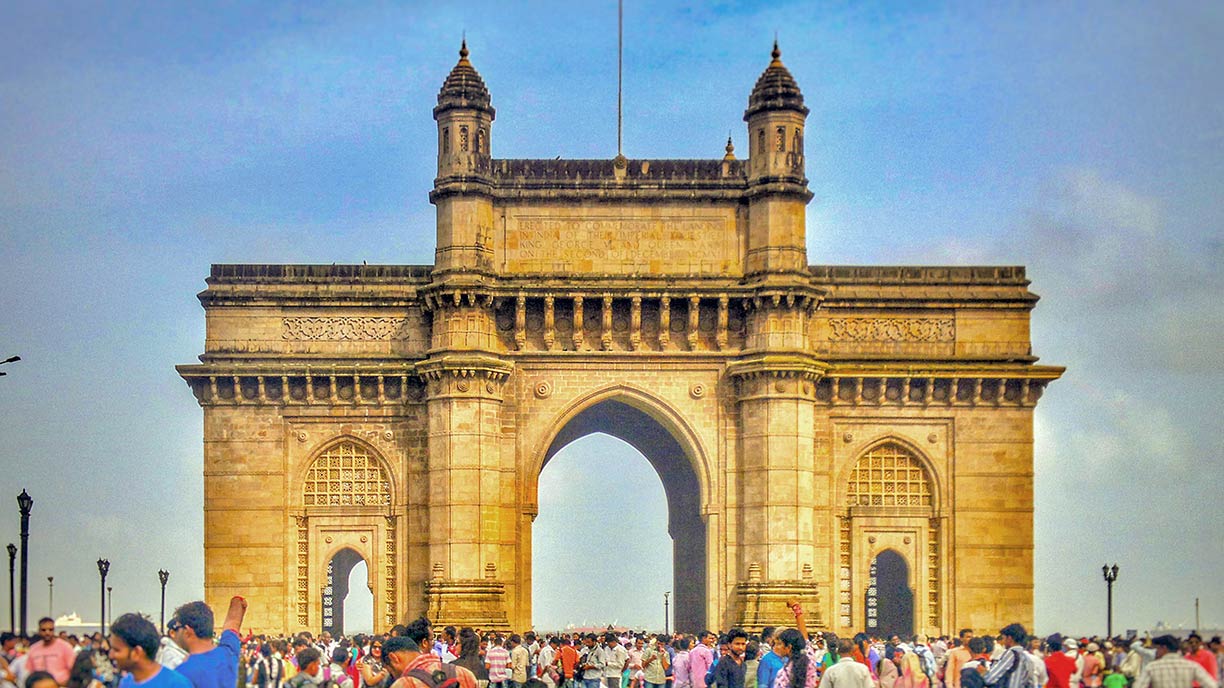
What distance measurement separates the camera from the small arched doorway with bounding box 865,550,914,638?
171ft

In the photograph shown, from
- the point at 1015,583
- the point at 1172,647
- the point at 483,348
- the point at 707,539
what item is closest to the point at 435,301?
the point at 483,348

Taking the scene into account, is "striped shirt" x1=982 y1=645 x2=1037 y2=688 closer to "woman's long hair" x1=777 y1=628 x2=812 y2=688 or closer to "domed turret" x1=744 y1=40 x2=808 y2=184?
"woman's long hair" x1=777 y1=628 x2=812 y2=688

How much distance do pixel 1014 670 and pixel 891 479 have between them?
27656 mm

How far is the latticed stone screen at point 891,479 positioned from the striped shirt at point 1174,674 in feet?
97.8

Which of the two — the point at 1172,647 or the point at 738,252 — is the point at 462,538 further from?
the point at 1172,647

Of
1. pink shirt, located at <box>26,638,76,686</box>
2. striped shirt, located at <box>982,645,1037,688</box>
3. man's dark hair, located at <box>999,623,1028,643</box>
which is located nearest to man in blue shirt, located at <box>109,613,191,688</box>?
pink shirt, located at <box>26,638,76,686</box>

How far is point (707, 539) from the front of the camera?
161 ft

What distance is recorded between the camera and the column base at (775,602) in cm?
4716

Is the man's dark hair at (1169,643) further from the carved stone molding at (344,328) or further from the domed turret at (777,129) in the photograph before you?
the carved stone molding at (344,328)

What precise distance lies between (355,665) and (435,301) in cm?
2073

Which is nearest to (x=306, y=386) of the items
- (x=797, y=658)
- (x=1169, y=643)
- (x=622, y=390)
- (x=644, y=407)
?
(x=622, y=390)

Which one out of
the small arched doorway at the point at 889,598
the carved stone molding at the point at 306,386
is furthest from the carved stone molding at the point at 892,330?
the carved stone molding at the point at 306,386

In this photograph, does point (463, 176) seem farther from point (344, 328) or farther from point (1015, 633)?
point (1015, 633)

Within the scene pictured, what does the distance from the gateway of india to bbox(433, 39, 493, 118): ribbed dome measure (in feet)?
0.24
